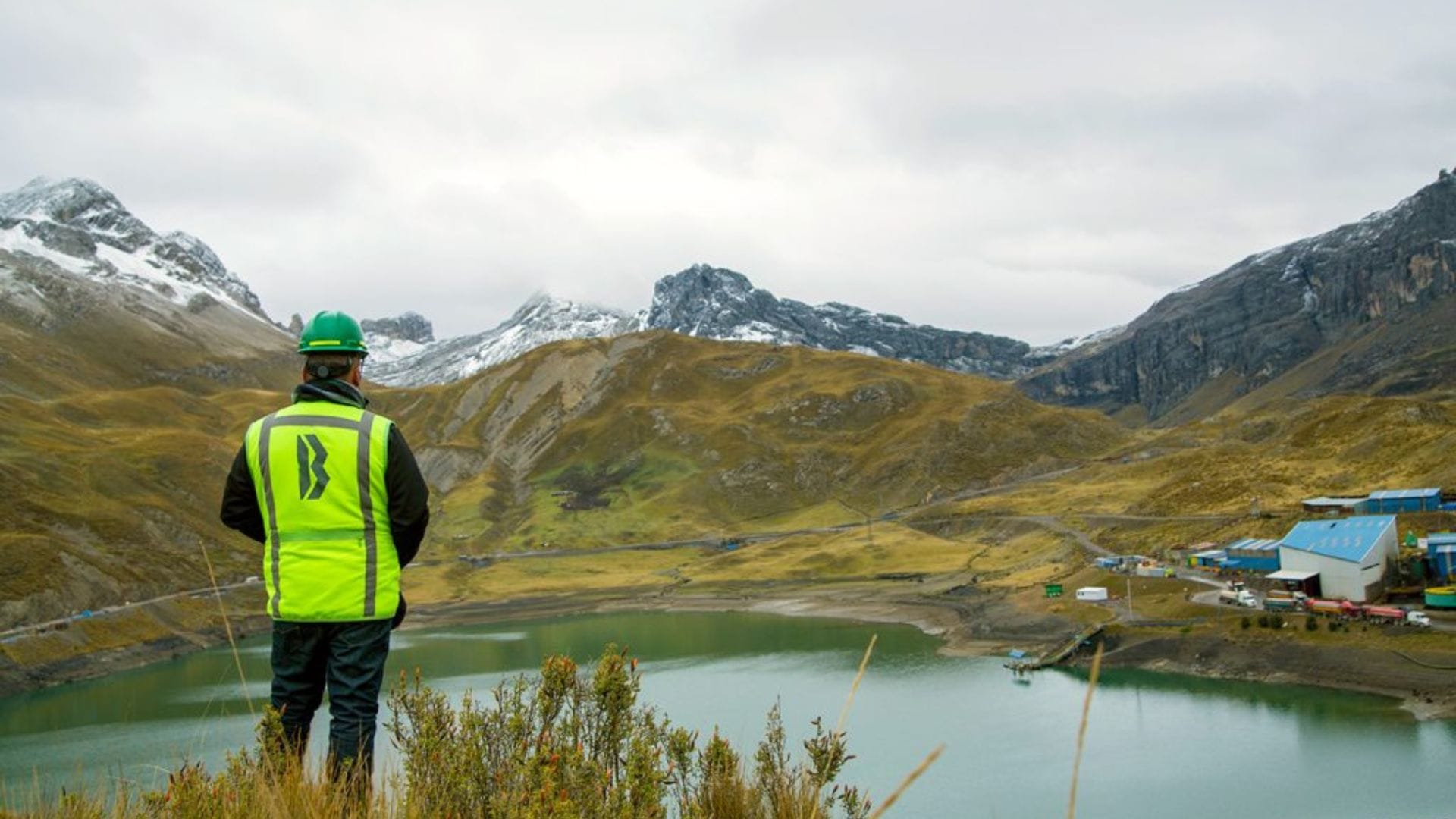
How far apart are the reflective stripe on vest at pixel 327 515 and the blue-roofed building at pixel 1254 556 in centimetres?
6957

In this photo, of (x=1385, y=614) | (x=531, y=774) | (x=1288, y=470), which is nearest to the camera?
(x=531, y=774)

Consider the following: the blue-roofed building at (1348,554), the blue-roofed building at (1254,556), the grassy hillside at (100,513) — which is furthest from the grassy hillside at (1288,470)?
the grassy hillside at (100,513)

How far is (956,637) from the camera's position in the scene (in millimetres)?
71625

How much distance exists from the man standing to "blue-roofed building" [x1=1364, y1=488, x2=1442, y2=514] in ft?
259

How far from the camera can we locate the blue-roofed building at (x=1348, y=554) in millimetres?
56625

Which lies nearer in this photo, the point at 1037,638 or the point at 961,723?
the point at 961,723

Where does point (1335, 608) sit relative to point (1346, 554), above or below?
below

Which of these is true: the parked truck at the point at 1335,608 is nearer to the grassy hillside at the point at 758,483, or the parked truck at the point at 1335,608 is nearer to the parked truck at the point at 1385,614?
the parked truck at the point at 1385,614

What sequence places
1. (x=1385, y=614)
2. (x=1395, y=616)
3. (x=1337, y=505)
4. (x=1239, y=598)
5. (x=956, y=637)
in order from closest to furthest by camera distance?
(x=1395, y=616) < (x=1385, y=614) < (x=1239, y=598) < (x=956, y=637) < (x=1337, y=505)

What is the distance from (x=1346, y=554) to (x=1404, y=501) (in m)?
17.5

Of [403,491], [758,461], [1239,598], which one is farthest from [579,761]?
[758,461]

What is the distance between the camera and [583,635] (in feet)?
283

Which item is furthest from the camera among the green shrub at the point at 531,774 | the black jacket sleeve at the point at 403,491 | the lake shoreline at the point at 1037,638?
the lake shoreline at the point at 1037,638

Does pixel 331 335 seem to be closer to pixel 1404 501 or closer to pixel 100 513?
pixel 1404 501
